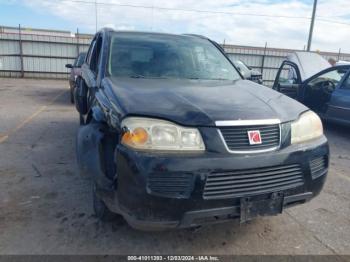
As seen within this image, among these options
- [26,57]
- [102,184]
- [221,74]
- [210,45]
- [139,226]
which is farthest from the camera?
[26,57]

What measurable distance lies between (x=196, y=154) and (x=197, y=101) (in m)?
0.54

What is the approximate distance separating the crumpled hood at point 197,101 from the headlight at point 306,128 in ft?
0.19

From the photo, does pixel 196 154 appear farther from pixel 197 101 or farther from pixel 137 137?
pixel 197 101

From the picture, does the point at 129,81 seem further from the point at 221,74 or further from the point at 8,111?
the point at 8,111

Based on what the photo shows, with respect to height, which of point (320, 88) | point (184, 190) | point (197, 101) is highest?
point (197, 101)

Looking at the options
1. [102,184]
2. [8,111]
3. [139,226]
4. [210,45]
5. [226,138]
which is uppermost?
[210,45]

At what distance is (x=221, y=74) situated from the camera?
3811 mm

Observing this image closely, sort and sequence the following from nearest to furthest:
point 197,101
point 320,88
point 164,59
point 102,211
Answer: point 197,101 → point 102,211 → point 164,59 → point 320,88

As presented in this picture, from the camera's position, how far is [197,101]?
8.69 feet

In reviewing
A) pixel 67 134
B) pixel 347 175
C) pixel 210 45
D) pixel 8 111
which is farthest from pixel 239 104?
pixel 8 111

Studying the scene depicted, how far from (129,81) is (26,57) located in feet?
58.5

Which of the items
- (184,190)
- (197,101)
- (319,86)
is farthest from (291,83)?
(184,190)

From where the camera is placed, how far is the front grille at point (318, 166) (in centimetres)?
266

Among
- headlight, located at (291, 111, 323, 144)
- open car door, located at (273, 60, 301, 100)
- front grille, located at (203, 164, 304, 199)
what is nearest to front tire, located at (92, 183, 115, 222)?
front grille, located at (203, 164, 304, 199)
